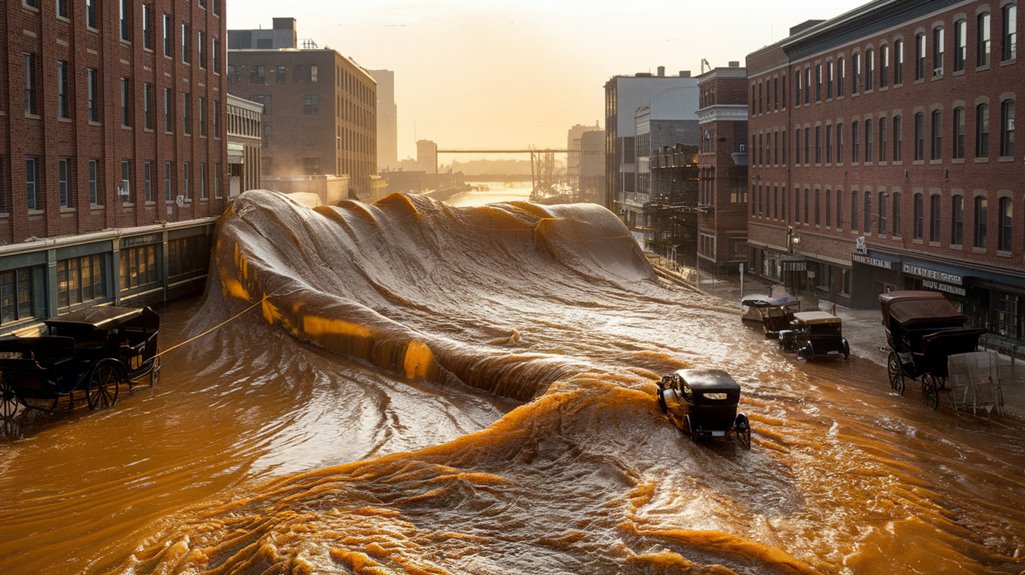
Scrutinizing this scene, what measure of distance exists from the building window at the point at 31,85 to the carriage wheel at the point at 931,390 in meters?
28.6

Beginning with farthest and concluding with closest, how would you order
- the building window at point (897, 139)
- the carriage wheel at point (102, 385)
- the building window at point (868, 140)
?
the building window at point (868, 140) < the building window at point (897, 139) < the carriage wheel at point (102, 385)

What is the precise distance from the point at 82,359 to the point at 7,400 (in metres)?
1.79

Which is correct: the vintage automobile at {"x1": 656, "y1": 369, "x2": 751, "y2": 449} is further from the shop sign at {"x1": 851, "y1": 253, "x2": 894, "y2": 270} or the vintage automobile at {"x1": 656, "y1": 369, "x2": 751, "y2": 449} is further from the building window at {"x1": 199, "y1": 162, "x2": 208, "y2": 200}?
the building window at {"x1": 199, "y1": 162, "x2": 208, "y2": 200}

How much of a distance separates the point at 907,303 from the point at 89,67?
29184 millimetres

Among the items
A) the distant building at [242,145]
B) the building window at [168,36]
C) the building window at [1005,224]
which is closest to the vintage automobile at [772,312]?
the building window at [1005,224]

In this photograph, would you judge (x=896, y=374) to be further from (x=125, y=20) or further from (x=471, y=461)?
(x=125, y=20)

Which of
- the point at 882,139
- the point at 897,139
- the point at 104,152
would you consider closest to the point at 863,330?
the point at 897,139

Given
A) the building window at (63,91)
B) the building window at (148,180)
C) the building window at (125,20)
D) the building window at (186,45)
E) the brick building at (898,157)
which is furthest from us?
the building window at (186,45)

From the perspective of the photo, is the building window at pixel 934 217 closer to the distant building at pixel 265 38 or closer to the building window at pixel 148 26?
the building window at pixel 148 26

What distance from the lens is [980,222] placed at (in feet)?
135

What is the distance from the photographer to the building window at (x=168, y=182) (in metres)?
45.7

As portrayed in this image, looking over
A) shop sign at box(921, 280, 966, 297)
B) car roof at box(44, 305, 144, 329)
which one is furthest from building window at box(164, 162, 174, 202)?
shop sign at box(921, 280, 966, 297)

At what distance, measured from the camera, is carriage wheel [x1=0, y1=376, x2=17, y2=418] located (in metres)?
23.1

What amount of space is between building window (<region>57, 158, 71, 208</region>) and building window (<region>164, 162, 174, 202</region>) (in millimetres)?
8458
